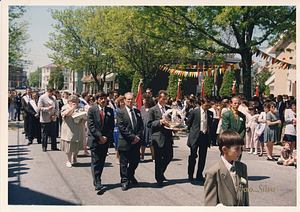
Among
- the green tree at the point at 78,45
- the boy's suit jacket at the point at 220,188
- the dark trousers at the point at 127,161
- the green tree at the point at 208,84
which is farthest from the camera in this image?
the green tree at the point at 208,84

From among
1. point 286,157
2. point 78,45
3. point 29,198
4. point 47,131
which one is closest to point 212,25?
point 286,157

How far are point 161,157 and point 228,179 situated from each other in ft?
11.5

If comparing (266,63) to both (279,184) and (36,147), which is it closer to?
(279,184)

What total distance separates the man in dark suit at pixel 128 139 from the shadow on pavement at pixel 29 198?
1.37m

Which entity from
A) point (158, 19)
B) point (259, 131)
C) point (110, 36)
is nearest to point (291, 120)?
point (259, 131)

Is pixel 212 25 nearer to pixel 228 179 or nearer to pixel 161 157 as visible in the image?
pixel 161 157

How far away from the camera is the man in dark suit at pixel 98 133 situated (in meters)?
5.73

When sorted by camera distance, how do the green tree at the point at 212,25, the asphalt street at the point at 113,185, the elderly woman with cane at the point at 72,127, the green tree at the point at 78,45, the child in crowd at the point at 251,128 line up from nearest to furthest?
the asphalt street at the point at 113,185, the elderly woman with cane at the point at 72,127, the child in crowd at the point at 251,128, the green tree at the point at 212,25, the green tree at the point at 78,45

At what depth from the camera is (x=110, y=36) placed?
71.2ft

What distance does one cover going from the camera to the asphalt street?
5.14 meters

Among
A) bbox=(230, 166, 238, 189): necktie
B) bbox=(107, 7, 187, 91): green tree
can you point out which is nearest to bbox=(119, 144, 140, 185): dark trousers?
bbox=(230, 166, 238, 189): necktie

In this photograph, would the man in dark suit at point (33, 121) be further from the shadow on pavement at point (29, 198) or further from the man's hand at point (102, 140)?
the man's hand at point (102, 140)

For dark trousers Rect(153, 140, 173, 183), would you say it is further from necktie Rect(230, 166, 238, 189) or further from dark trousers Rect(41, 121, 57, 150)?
dark trousers Rect(41, 121, 57, 150)

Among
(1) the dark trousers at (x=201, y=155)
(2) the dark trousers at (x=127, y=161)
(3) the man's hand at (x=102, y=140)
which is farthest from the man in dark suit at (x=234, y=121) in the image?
(3) the man's hand at (x=102, y=140)
